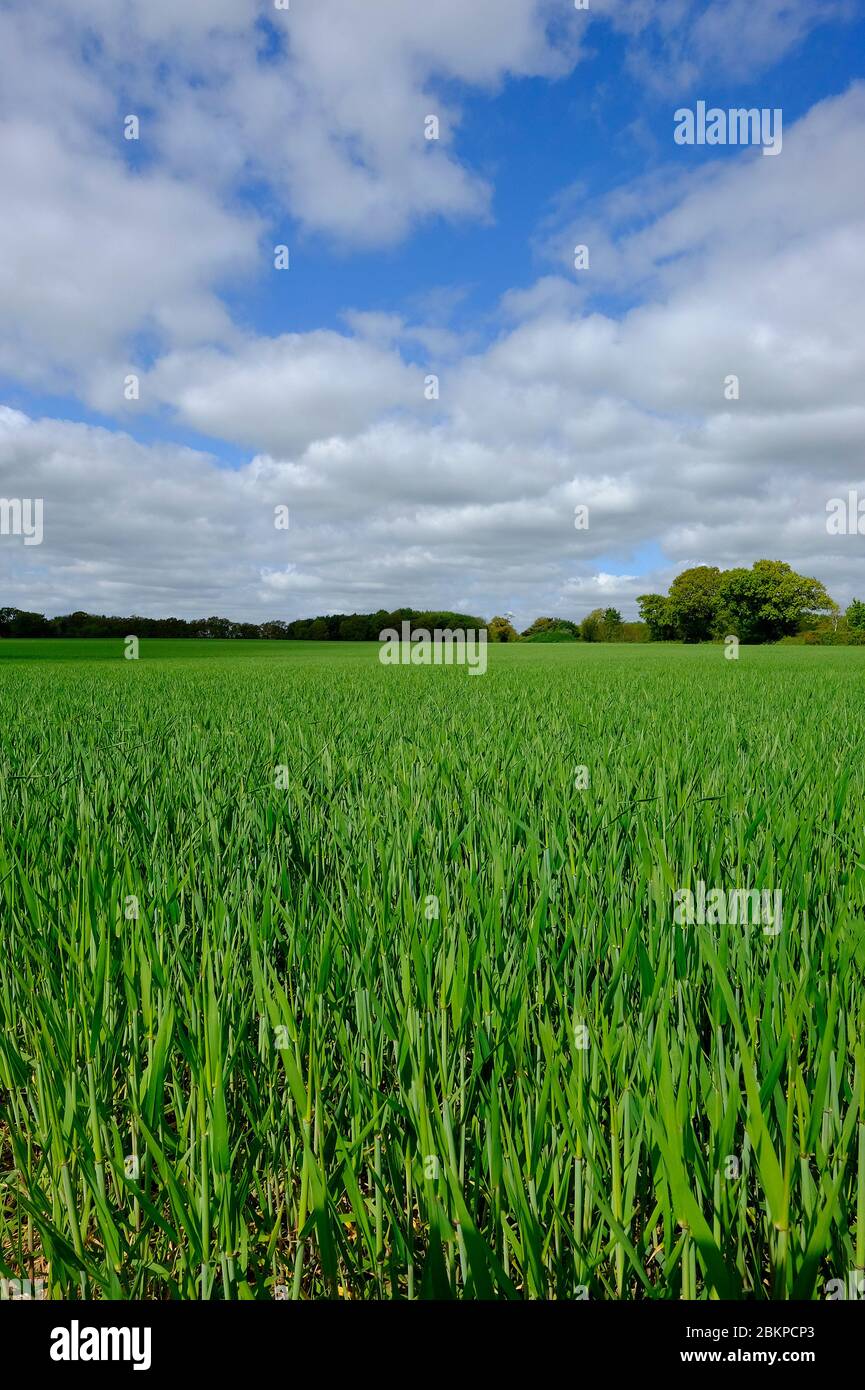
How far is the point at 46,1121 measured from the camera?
117 cm

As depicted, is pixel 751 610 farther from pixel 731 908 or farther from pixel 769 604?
pixel 731 908

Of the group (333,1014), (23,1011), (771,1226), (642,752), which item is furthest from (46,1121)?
(642,752)

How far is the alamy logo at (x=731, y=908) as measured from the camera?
149 cm

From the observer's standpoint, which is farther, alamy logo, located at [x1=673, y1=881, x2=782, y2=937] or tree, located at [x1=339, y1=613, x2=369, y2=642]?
tree, located at [x1=339, y1=613, x2=369, y2=642]

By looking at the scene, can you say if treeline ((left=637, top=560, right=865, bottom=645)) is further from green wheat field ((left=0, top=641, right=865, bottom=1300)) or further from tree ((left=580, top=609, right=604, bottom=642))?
green wheat field ((left=0, top=641, right=865, bottom=1300))

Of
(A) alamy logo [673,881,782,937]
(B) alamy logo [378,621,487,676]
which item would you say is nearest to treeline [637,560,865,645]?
(B) alamy logo [378,621,487,676]

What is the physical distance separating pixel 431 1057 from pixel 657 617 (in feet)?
215

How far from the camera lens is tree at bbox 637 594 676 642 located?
200 ft

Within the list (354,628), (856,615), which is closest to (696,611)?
(856,615)

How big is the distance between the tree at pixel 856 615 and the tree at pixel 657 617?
1924 centimetres

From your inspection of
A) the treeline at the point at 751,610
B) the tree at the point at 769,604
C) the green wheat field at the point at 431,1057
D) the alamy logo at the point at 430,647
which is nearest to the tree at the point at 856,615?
the treeline at the point at 751,610

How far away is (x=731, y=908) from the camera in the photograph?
159 centimetres

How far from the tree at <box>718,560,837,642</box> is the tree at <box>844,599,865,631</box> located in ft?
25.3
